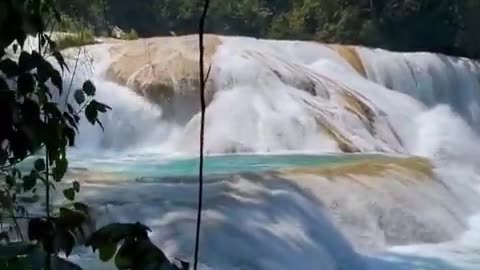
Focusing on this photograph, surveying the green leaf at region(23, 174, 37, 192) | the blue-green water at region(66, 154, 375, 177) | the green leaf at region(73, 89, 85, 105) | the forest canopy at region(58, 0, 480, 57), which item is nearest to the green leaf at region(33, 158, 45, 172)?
the green leaf at region(23, 174, 37, 192)

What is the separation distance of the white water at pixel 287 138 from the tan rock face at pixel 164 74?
14 cm

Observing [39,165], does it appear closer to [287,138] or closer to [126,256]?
[126,256]

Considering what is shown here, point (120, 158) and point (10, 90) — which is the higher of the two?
point (10, 90)

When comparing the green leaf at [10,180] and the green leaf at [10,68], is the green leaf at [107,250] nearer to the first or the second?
the green leaf at [10,68]

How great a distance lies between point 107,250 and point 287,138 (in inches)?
417

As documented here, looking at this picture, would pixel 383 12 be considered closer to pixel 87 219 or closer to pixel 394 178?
pixel 394 178

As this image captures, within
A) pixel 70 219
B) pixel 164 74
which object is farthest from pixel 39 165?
pixel 164 74

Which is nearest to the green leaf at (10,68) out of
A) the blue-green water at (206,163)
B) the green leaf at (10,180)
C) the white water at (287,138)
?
the green leaf at (10,180)

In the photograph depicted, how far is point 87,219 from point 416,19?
19.6 m

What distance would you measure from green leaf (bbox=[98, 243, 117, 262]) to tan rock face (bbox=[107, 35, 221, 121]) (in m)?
10.7

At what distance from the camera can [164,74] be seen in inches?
484

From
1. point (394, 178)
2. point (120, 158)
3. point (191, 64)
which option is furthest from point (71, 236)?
point (191, 64)

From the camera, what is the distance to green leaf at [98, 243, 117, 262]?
1.37 meters

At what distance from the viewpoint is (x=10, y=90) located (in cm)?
149
